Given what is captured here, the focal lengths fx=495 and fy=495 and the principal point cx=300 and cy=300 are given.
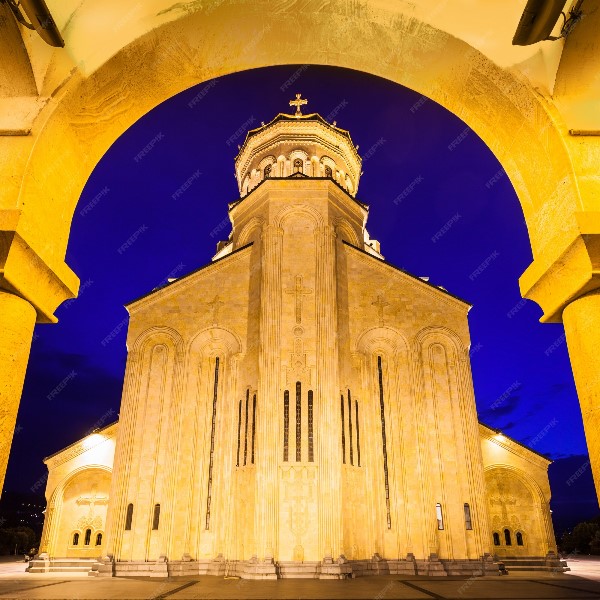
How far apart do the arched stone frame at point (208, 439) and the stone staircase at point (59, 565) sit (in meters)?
4.45

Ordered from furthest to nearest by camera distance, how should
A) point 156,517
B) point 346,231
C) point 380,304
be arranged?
1. point 346,231
2. point 380,304
3. point 156,517

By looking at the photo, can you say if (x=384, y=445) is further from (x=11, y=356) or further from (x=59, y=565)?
(x=11, y=356)

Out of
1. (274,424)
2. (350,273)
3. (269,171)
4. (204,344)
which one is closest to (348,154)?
(269,171)

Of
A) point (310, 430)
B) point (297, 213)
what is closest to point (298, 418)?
point (310, 430)

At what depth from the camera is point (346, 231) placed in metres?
20.3

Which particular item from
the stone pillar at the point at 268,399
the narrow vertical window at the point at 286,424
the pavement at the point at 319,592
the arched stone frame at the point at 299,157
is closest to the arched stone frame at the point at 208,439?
the stone pillar at the point at 268,399

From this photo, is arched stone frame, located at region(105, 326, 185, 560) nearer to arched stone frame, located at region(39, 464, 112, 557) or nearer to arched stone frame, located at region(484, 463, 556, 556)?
arched stone frame, located at region(39, 464, 112, 557)

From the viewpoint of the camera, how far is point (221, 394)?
16.7 meters

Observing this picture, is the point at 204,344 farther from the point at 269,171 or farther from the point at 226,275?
the point at 269,171

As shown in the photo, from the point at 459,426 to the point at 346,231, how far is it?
8.68 metres

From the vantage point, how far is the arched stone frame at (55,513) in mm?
18234

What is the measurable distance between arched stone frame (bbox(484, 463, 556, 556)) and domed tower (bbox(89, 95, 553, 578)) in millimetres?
152

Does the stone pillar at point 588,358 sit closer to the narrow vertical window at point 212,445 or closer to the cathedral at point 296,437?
the cathedral at point 296,437

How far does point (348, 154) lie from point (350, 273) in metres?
9.22
